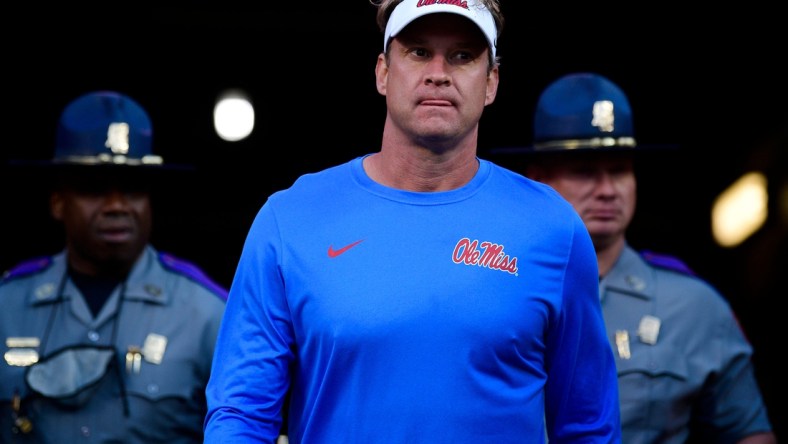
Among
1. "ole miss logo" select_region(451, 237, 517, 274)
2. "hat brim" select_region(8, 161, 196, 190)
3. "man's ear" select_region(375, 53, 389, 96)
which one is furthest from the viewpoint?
"hat brim" select_region(8, 161, 196, 190)

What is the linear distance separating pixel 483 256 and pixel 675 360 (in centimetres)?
215

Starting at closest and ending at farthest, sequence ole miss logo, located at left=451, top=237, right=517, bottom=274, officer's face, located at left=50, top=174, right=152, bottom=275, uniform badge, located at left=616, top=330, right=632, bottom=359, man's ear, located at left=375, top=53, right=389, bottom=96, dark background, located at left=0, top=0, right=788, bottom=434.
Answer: ole miss logo, located at left=451, top=237, right=517, bottom=274, man's ear, located at left=375, top=53, right=389, bottom=96, uniform badge, located at left=616, top=330, right=632, bottom=359, officer's face, located at left=50, top=174, right=152, bottom=275, dark background, located at left=0, top=0, right=788, bottom=434

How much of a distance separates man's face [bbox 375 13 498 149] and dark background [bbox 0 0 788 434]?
422cm

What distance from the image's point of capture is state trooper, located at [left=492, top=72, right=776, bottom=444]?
17.3 ft

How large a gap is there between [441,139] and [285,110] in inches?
202

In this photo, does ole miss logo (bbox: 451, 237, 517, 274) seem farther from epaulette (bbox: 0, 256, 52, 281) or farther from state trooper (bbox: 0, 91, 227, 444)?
epaulette (bbox: 0, 256, 52, 281)

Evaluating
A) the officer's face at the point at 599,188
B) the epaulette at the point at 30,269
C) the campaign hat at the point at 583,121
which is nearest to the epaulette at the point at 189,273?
the epaulette at the point at 30,269

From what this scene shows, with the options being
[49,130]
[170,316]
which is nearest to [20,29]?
[49,130]

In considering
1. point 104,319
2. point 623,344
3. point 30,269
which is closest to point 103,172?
point 30,269

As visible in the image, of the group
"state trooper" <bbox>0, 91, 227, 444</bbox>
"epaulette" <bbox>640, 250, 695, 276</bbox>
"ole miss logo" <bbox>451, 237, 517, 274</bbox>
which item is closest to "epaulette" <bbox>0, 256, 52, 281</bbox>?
"state trooper" <bbox>0, 91, 227, 444</bbox>

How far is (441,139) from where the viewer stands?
136 inches

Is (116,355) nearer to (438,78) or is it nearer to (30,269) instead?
(30,269)

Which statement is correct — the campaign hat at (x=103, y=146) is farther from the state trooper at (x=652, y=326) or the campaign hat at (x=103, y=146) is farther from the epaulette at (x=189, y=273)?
the state trooper at (x=652, y=326)

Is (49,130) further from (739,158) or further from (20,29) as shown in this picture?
(739,158)
